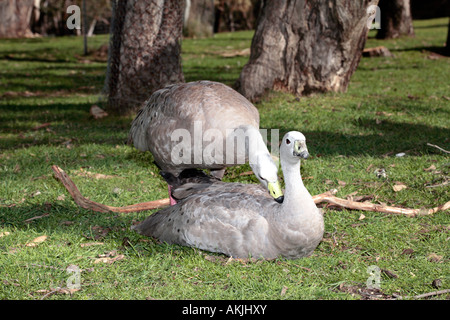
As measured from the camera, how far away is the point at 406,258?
488 cm

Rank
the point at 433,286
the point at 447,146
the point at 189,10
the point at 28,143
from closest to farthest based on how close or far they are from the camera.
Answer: the point at 433,286 → the point at 447,146 → the point at 28,143 → the point at 189,10

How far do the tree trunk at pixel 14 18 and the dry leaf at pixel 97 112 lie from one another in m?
20.4

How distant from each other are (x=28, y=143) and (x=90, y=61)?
9.82 m

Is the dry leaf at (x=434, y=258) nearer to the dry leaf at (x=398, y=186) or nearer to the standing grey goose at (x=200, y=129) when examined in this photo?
the standing grey goose at (x=200, y=129)

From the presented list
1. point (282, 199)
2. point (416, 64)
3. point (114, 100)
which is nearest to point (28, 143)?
point (114, 100)

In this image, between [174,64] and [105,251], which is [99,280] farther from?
[174,64]

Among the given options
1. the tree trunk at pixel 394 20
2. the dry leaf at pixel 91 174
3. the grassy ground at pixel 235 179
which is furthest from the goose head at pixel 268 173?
the tree trunk at pixel 394 20

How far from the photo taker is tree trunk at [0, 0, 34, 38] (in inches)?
1123

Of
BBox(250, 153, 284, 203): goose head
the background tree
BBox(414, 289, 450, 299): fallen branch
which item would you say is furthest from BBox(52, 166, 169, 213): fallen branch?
the background tree

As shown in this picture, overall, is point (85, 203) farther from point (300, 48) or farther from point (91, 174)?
point (300, 48)

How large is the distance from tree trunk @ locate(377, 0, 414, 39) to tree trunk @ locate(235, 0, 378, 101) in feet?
34.0

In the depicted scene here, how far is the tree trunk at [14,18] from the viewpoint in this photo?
2853 centimetres

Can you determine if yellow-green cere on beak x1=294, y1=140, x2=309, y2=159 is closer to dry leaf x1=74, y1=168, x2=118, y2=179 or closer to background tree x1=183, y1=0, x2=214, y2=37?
dry leaf x1=74, y1=168, x2=118, y2=179

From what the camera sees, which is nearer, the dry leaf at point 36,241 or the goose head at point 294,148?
the goose head at point 294,148
